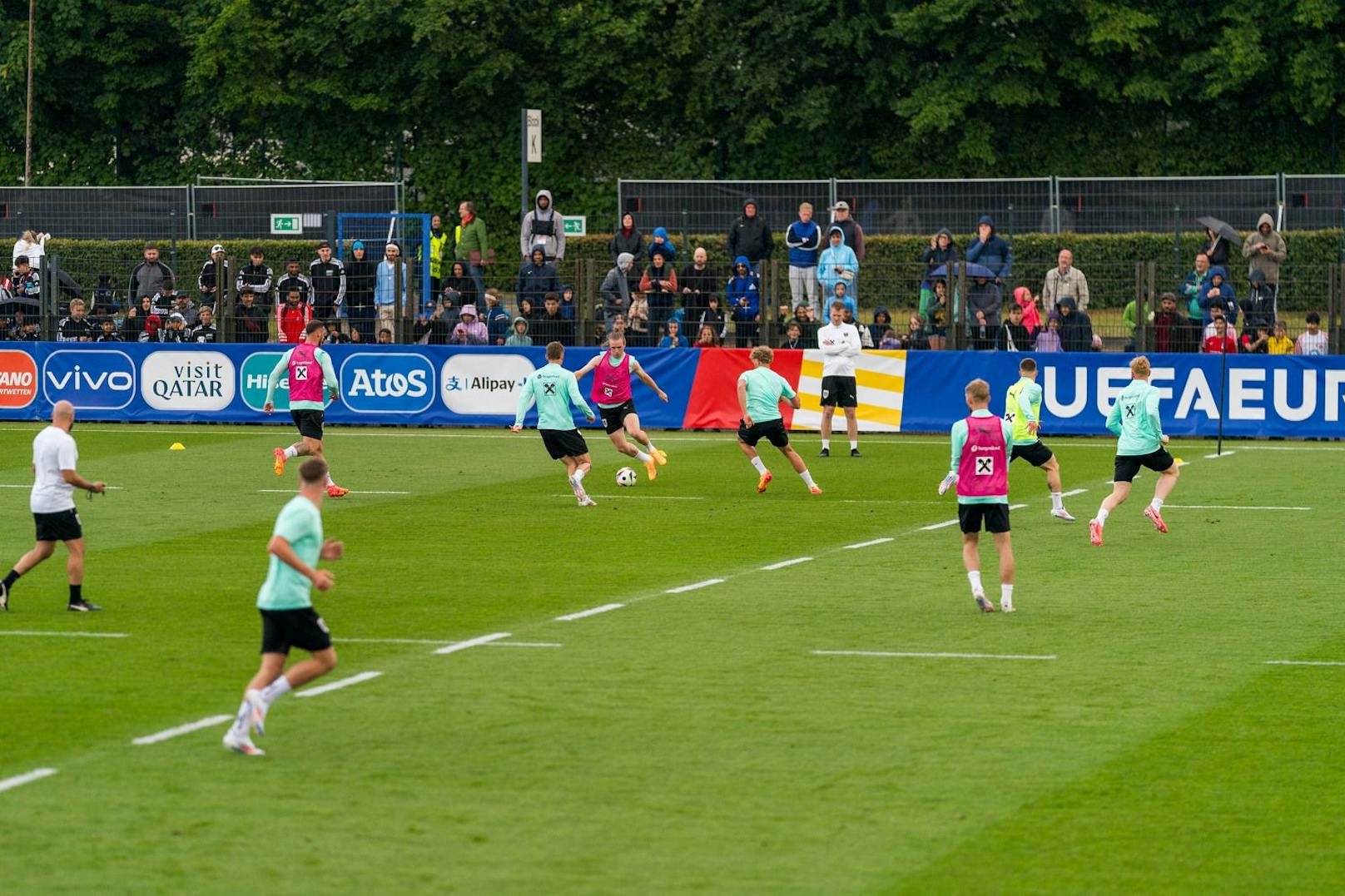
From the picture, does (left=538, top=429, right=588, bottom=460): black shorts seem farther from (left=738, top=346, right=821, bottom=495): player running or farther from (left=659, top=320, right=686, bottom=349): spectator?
(left=659, top=320, right=686, bottom=349): spectator

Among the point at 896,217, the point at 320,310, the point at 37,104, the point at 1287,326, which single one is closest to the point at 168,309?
the point at 320,310

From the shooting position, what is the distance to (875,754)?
1139cm

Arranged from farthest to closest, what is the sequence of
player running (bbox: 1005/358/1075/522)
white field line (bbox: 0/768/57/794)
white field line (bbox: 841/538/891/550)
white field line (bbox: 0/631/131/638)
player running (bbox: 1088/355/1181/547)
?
player running (bbox: 1005/358/1075/522) → player running (bbox: 1088/355/1181/547) → white field line (bbox: 841/538/891/550) → white field line (bbox: 0/631/131/638) → white field line (bbox: 0/768/57/794)

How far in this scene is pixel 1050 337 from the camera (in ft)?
107

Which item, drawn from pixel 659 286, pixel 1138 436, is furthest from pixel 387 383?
pixel 1138 436

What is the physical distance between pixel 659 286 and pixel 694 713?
22255mm

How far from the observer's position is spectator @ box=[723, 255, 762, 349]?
34.5 m

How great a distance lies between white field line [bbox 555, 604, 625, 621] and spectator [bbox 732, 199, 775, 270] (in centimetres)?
1910

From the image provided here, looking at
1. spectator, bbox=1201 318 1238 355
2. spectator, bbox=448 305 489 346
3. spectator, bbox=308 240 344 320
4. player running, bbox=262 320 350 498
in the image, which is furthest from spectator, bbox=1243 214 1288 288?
spectator, bbox=308 240 344 320

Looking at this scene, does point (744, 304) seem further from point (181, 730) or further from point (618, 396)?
point (181, 730)

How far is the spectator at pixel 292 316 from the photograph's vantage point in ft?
117

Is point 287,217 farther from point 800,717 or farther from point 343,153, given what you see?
point 800,717

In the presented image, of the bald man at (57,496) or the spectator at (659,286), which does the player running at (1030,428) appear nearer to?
the bald man at (57,496)

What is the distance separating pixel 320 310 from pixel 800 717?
25.2 meters
